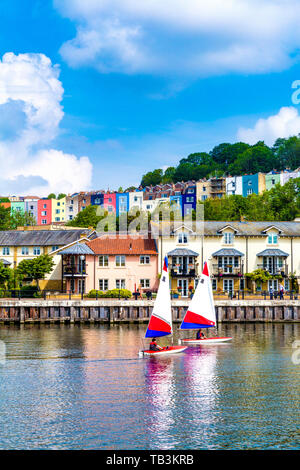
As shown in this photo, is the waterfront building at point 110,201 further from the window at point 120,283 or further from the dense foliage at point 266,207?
the window at point 120,283

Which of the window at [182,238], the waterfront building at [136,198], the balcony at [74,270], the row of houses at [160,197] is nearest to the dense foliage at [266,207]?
the window at [182,238]

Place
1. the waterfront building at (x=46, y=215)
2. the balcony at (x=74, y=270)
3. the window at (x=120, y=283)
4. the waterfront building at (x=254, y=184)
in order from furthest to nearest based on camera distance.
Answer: the waterfront building at (x=46, y=215) < the waterfront building at (x=254, y=184) < the window at (x=120, y=283) < the balcony at (x=74, y=270)

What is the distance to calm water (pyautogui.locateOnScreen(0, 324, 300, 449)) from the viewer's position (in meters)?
30.6

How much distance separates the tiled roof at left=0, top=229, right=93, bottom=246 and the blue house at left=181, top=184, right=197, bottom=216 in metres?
84.2

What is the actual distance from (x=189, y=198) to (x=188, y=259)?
102244 millimetres

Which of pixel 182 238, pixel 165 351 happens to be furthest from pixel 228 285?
pixel 165 351

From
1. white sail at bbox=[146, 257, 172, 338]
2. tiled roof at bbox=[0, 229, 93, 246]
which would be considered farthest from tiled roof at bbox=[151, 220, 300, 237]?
white sail at bbox=[146, 257, 172, 338]

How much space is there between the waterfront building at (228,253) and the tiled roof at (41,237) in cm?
1443

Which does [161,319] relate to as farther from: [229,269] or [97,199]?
[97,199]

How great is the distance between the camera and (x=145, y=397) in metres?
38.1

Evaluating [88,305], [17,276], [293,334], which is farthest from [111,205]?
[293,334]

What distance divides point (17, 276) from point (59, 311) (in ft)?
63.8

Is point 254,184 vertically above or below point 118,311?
above

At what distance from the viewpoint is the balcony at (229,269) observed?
87062mm
